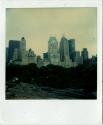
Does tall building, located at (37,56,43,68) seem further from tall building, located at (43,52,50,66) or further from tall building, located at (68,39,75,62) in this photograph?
tall building, located at (68,39,75,62)

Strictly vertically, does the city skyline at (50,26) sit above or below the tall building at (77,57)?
above

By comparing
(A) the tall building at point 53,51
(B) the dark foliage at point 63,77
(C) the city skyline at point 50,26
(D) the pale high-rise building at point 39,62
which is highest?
(C) the city skyline at point 50,26

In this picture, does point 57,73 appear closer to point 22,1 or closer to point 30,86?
point 30,86

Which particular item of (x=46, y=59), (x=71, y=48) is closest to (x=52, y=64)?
(x=46, y=59)

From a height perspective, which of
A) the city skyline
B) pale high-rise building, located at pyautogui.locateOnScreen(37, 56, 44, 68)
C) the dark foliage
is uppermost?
the city skyline

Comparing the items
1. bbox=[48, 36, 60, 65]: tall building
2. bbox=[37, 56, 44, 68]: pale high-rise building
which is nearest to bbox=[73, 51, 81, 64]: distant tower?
bbox=[48, 36, 60, 65]: tall building

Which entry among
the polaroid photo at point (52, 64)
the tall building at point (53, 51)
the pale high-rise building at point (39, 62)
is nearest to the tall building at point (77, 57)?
the polaroid photo at point (52, 64)

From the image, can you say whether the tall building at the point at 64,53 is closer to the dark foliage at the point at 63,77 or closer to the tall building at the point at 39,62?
A: the dark foliage at the point at 63,77

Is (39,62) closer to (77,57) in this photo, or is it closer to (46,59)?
(46,59)

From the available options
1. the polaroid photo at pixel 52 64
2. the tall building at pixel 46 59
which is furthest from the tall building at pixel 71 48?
the tall building at pixel 46 59
